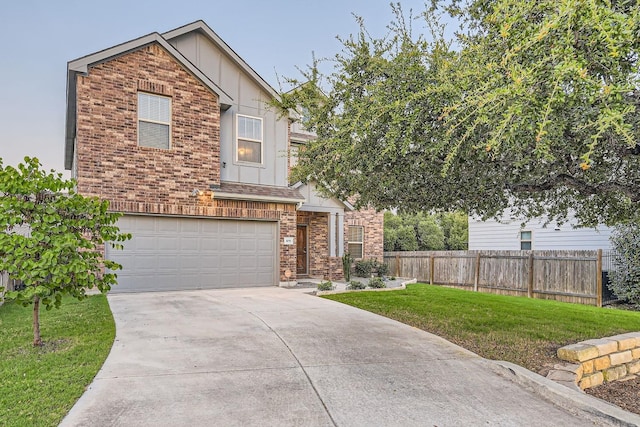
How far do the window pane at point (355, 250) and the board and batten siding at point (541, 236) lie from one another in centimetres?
500

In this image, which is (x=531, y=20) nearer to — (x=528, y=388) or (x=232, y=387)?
(x=528, y=388)

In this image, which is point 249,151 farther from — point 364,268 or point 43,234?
point 43,234

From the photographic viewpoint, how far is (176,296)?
1007 centimetres

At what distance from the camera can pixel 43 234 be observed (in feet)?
16.9

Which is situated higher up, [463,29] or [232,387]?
[463,29]

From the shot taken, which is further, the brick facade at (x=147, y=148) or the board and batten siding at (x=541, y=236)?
the board and batten siding at (x=541, y=236)

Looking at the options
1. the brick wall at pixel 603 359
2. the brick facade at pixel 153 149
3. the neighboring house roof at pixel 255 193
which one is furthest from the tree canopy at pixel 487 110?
the brick facade at pixel 153 149

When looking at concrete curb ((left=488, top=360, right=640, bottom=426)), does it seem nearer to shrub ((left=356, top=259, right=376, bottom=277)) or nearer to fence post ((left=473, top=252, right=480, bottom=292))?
fence post ((left=473, top=252, right=480, bottom=292))

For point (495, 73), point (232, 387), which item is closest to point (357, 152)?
point (495, 73)

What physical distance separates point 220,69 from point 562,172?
10.6m

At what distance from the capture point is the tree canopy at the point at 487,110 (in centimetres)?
306

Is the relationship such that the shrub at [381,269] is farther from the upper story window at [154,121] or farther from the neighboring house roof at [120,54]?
the upper story window at [154,121]

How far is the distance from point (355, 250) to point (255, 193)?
20.9 feet

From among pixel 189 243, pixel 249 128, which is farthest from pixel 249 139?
pixel 189 243
